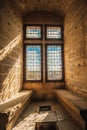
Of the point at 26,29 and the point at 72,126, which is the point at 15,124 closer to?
the point at 72,126

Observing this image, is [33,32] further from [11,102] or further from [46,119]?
[46,119]

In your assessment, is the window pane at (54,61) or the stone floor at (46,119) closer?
the stone floor at (46,119)

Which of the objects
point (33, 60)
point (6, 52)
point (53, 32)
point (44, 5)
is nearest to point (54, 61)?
point (33, 60)

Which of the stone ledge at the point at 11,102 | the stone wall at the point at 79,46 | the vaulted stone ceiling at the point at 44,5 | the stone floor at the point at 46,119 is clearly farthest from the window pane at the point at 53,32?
the stone floor at the point at 46,119

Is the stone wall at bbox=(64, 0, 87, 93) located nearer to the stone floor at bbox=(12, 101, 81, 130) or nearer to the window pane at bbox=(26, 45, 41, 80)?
the stone floor at bbox=(12, 101, 81, 130)

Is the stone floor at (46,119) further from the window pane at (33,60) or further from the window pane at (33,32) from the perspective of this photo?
the window pane at (33,32)

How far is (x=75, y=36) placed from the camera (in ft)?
12.4

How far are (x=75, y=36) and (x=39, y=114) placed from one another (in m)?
2.60

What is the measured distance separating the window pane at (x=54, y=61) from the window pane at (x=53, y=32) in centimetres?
44

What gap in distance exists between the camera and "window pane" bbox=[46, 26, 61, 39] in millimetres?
5205

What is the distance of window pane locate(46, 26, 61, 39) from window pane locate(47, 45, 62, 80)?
44 cm

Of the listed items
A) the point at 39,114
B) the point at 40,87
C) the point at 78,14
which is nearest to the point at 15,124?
the point at 39,114

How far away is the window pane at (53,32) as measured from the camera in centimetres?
520

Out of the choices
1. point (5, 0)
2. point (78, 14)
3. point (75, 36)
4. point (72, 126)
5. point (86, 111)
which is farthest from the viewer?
point (75, 36)
